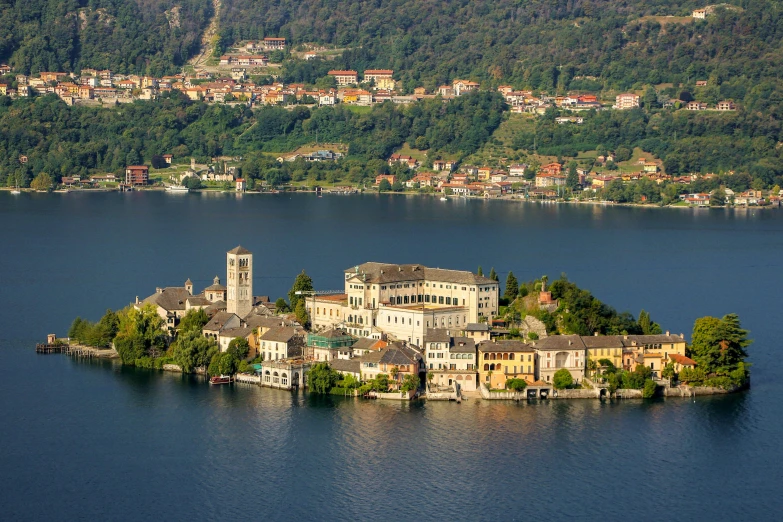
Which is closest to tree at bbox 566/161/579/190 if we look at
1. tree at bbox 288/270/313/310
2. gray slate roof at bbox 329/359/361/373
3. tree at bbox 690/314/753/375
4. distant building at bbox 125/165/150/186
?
distant building at bbox 125/165/150/186

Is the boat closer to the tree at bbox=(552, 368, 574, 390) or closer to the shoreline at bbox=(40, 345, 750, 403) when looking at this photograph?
the shoreline at bbox=(40, 345, 750, 403)

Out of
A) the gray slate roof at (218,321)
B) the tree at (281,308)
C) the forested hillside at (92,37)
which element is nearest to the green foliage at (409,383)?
the gray slate roof at (218,321)

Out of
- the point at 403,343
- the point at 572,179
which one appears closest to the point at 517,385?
the point at 403,343

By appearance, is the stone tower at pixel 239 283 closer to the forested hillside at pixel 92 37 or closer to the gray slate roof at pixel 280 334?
the gray slate roof at pixel 280 334

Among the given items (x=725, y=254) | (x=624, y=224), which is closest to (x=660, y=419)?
(x=725, y=254)

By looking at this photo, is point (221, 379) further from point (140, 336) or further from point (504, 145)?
point (504, 145)

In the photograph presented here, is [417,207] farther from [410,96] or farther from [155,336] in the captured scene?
[155,336]

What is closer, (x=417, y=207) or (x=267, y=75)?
(x=417, y=207)
